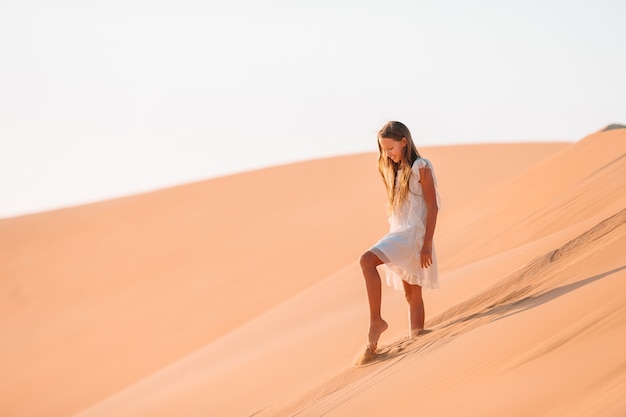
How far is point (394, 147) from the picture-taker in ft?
17.8

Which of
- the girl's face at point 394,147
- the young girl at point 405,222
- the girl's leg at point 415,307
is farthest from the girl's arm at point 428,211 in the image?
the girl's leg at point 415,307

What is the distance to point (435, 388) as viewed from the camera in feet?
14.5

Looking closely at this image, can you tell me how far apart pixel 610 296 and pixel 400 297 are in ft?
13.7

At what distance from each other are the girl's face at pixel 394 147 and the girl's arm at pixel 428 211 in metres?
0.16

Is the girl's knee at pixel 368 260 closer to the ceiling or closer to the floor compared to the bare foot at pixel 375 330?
closer to the ceiling

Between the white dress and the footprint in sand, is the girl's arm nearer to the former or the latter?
the white dress

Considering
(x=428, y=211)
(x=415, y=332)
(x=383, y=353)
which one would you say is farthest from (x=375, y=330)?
(x=428, y=211)

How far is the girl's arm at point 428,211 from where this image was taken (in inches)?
209

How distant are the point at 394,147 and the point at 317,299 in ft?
Answer: 16.8

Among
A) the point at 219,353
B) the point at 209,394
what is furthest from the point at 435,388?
the point at 219,353

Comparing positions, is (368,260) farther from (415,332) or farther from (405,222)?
(415,332)

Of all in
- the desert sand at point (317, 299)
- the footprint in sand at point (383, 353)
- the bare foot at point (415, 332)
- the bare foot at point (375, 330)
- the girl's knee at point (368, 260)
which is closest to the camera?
the desert sand at point (317, 299)

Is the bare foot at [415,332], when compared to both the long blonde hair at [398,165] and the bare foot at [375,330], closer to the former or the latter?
the bare foot at [375,330]

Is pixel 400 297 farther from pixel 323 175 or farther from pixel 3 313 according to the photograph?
pixel 323 175
